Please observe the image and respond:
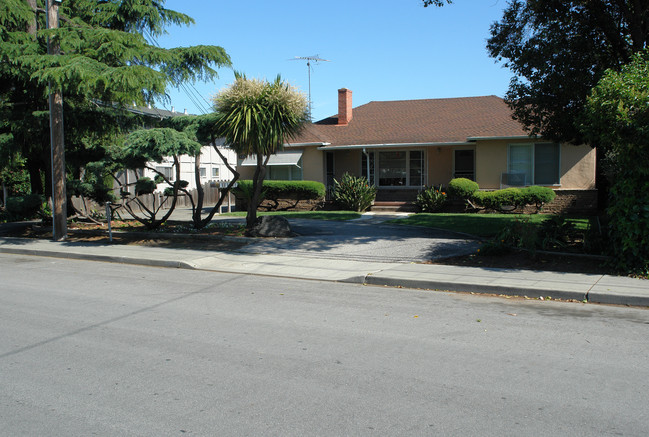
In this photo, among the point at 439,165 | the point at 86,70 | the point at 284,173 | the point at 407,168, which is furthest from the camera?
the point at 284,173

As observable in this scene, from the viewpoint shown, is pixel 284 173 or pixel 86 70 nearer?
pixel 86 70

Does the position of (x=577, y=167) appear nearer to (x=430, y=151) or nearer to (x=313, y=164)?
(x=430, y=151)

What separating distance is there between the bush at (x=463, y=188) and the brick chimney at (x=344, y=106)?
8066 millimetres

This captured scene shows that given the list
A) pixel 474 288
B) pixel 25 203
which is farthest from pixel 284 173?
pixel 474 288

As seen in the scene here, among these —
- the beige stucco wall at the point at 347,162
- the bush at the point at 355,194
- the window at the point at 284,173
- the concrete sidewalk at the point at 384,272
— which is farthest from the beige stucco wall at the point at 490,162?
the concrete sidewalk at the point at 384,272

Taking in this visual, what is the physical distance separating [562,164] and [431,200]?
5.37m

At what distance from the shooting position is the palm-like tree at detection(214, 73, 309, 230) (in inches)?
517

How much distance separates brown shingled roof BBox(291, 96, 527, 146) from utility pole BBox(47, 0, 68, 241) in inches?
369

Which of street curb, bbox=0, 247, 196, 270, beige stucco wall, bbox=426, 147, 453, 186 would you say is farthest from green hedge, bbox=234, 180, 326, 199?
street curb, bbox=0, 247, 196, 270

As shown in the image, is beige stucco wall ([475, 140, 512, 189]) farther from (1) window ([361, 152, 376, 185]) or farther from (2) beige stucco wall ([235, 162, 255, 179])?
(2) beige stucco wall ([235, 162, 255, 179])

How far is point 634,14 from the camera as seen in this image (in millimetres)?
11438

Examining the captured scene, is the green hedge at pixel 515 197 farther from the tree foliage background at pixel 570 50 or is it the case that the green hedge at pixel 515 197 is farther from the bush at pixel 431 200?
the tree foliage background at pixel 570 50

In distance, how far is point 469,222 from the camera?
54.7ft

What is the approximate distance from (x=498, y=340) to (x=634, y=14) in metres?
9.18
